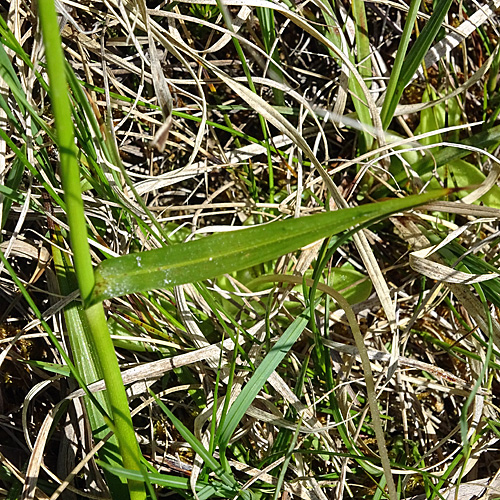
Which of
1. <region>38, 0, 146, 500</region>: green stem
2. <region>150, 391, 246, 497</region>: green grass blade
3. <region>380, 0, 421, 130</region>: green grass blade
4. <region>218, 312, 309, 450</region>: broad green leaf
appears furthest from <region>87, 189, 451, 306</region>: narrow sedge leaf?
<region>380, 0, 421, 130</region>: green grass blade

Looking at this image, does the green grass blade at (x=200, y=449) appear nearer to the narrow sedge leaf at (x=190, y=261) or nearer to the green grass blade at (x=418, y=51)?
the narrow sedge leaf at (x=190, y=261)

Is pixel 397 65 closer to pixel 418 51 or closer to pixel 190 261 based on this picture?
pixel 418 51

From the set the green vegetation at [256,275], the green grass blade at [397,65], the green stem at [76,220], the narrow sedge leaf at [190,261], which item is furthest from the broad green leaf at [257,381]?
the green grass blade at [397,65]

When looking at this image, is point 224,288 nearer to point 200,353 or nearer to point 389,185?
point 200,353

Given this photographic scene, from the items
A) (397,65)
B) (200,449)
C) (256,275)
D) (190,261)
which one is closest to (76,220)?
(190,261)

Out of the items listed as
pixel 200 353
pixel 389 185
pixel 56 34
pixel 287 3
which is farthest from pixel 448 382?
pixel 56 34
